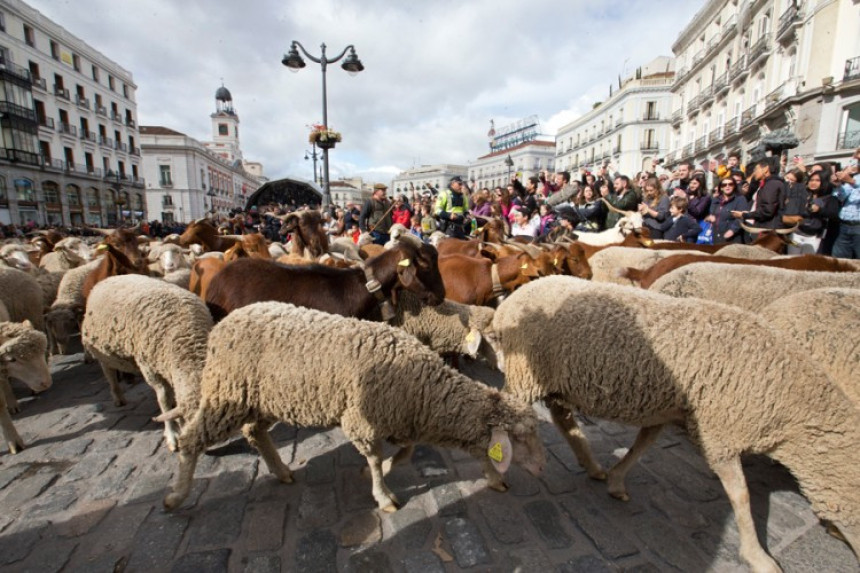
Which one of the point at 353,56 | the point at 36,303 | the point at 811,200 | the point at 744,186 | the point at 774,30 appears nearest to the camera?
the point at 36,303

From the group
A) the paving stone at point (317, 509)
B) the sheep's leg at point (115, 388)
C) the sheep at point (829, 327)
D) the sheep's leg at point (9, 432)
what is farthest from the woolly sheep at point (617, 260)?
the sheep's leg at point (9, 432)

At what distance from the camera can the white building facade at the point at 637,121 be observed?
5222 cm

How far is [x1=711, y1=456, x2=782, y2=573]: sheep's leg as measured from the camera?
2246mm

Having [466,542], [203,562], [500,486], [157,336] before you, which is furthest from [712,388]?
[157,336]

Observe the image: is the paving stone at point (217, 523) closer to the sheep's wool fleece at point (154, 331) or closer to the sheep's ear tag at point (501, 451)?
the sheep's wool fleece at point (154, 331)

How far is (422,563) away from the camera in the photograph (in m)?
2.27

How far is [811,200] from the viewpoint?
22.4 feet

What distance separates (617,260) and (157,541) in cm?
643

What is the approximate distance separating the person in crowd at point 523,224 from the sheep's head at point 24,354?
326 inches

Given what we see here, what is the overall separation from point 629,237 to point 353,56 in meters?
11.1

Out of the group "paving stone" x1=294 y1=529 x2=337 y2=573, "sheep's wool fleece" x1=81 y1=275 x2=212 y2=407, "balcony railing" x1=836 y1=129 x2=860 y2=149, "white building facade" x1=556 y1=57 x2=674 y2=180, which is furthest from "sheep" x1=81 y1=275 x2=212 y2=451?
"white building facade" x1=556 y1=57 x2=674 y2=180

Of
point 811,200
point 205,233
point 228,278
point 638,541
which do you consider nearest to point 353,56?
point 205,233

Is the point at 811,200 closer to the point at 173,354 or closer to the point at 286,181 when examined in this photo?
the point at 173,354

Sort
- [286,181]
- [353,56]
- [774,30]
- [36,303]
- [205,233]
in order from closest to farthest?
1. [36,303]
2. [205,233]
3. [353,56]
4. [774,30]
5. [286,181]
